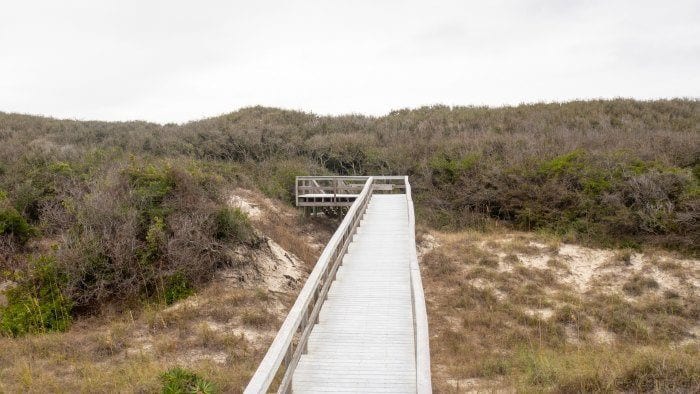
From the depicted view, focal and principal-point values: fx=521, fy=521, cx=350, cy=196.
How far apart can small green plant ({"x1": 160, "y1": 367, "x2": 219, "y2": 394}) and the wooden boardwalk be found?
1.07 metres

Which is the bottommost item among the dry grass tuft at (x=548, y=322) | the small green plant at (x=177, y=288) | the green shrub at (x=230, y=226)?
the dry grass tuft at (x=548, y=322)

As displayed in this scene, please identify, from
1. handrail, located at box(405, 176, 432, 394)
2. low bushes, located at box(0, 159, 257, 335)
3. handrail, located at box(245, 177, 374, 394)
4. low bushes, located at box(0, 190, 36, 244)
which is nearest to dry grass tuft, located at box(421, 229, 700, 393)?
handrail, located at box(405, 176, 432, 394)

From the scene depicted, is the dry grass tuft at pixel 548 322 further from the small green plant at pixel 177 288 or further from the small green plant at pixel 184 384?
the small green plant at pixel 177 288

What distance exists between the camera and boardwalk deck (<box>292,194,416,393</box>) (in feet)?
23.7

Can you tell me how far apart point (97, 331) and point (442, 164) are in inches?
634

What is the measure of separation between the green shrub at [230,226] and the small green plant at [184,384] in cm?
660

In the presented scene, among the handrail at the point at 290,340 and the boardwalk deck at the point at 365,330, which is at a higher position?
the handrail at the point at 290,340

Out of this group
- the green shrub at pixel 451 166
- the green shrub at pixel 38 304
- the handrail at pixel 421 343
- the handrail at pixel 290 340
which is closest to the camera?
the handrail at pixel 290 340

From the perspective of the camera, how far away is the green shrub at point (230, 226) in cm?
1412

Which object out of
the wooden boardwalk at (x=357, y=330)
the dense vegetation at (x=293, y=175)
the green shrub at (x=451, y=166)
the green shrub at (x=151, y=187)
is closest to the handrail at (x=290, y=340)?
the wooden boardwalk at (x=357, y=330)

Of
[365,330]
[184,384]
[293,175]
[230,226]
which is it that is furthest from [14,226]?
[293,175]

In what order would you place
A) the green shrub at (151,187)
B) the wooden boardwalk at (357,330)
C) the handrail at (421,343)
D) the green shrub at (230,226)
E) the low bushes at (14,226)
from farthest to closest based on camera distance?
the green shrub at (230,226)
the low bushes at (14,226)
the green shrub at (151,187)
the wooden boardwalk at (357,330)
the handrail at (421,343)

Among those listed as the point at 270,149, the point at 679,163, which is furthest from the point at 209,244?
the point at 679,163

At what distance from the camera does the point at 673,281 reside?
14172 mm
